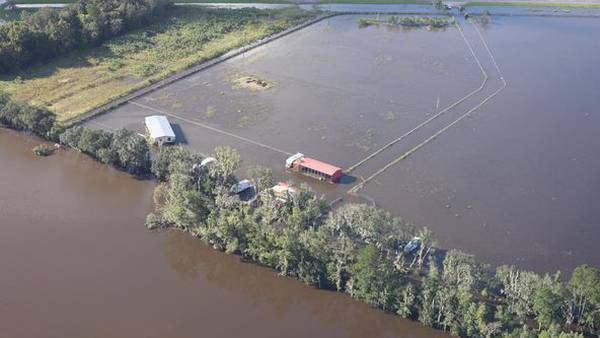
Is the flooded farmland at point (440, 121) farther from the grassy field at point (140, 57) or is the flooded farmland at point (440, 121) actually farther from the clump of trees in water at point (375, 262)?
the clump of trees in water at point (375, 262)

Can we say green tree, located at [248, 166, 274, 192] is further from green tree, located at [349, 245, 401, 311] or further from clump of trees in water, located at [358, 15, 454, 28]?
clump of trees in water, located at [358, 15, 454, 28]

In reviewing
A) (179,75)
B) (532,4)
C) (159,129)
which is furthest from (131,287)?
(532,4)

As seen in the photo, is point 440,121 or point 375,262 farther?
point 440,121

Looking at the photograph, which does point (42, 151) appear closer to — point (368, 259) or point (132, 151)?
point (132, 151)

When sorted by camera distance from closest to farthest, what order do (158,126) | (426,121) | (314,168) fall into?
(314,168) < (158,126) < (426,121)

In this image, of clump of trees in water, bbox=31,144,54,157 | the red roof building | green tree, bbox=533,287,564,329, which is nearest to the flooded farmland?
the red roof building

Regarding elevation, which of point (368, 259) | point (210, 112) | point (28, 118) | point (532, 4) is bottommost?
point (368, 259)
